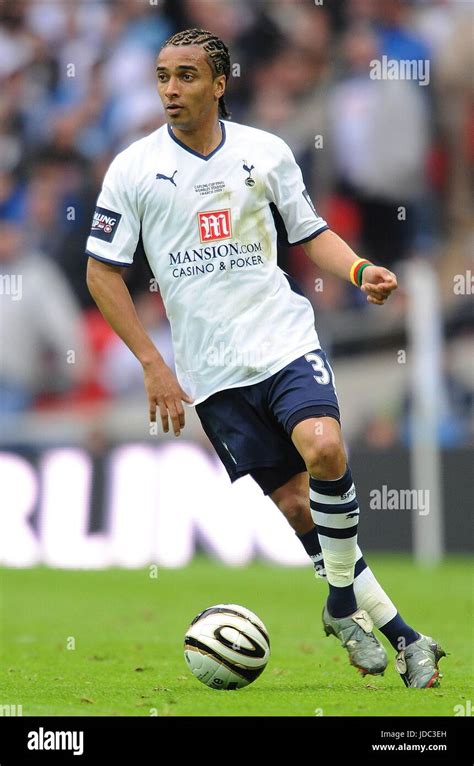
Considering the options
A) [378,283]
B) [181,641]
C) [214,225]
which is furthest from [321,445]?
[181,641]

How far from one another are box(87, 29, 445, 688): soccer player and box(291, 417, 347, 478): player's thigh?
0.26ft

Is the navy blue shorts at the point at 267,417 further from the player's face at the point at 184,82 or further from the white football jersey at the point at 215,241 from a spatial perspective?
the player's face at the point at 184,82

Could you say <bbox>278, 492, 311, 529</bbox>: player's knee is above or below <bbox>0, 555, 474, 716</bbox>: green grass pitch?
above

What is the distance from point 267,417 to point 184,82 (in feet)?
4.90

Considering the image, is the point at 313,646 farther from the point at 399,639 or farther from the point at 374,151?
the point at 374,151

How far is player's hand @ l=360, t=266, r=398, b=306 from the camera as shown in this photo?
19.1 feet

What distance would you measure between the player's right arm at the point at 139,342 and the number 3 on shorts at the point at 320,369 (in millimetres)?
575

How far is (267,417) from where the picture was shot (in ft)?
20.9

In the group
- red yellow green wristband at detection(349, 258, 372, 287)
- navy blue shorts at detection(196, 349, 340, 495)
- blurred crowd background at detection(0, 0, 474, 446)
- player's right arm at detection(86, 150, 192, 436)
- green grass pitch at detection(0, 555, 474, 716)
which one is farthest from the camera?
blurred crowd background at detection(0, 0, 474, 446)

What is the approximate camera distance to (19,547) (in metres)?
13.6

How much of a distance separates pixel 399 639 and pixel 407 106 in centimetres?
977

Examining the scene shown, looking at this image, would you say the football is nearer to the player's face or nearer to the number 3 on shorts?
the number 3 on shorts

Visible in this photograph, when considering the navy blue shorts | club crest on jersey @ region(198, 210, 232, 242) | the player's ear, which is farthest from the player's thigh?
the player's ear
